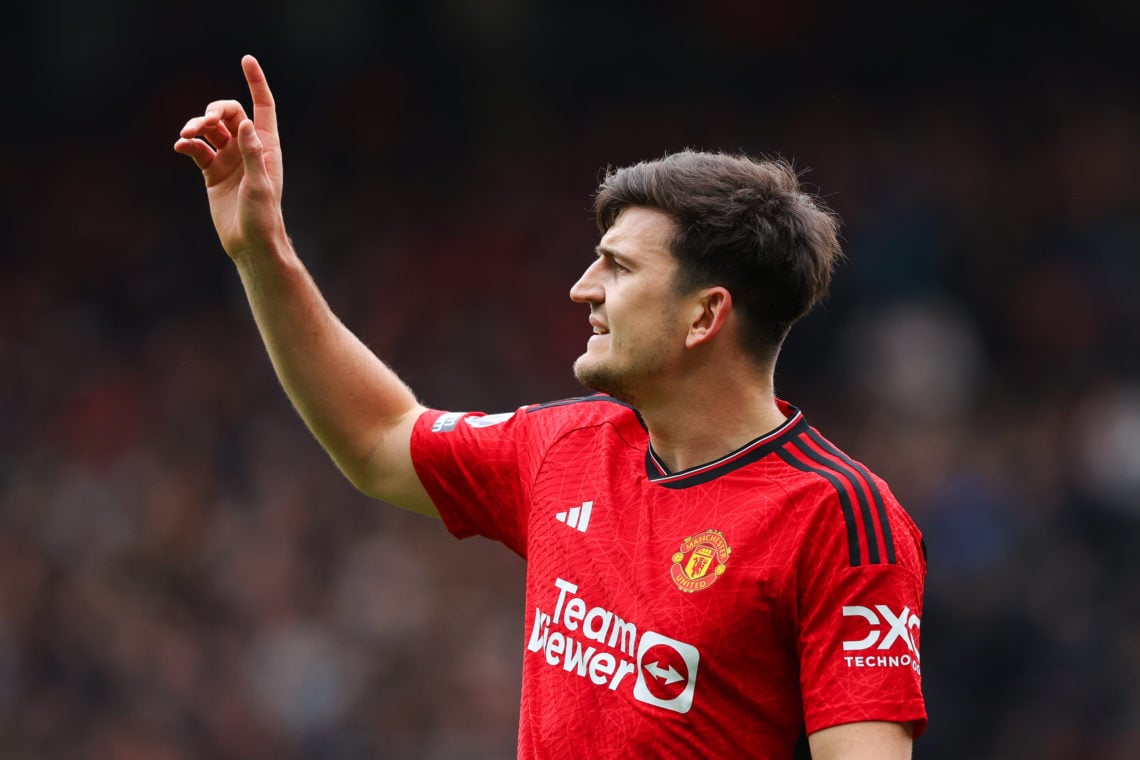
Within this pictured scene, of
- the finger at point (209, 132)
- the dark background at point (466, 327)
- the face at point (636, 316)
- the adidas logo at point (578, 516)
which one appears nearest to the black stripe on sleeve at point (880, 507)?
the face at point (636, 316)

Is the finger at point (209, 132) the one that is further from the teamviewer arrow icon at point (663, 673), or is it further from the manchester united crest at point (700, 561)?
the teamviewer arrow icon at point (663, 673)

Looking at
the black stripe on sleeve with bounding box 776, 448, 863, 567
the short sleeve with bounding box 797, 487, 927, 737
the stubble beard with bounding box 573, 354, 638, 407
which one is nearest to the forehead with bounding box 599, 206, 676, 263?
the stubble beard with bounding box 573, 354, 638, 407

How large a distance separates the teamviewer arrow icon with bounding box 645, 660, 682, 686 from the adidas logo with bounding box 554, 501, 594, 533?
336 millimetres

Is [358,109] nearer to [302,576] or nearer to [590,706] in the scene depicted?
[302,576]

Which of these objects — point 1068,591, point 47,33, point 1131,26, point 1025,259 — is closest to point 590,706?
point 1068,591

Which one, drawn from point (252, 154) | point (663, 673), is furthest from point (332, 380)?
point (663, 673)

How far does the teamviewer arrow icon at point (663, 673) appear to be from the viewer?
270 cm

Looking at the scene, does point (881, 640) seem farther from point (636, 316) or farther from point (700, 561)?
point (636, 316)

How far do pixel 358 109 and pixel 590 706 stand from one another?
10.2m

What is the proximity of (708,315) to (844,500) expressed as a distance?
48cm

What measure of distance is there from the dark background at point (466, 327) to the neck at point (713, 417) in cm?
566

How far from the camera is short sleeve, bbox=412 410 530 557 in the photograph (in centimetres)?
321

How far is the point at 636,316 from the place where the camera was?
9.65 ft

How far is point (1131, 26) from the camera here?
11219 millimetres
